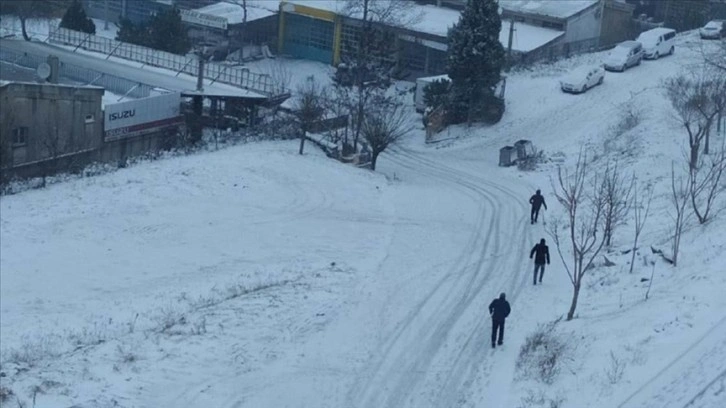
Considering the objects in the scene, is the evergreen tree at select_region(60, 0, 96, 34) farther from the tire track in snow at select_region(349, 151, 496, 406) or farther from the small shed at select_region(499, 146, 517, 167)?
the tire track in snow at select_region(349, 151, 496, 406)

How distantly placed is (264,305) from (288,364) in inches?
103

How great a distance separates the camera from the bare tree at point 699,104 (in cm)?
2905

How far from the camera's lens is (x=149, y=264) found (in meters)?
24.4

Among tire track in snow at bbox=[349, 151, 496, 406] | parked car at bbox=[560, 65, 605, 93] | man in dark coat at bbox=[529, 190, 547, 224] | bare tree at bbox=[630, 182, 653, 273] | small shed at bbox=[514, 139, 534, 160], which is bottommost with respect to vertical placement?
tire track in snow at bbox=[349, 151, 496, 406]

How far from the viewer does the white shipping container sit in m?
34.8

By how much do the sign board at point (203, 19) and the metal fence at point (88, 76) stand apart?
1158 centimetres

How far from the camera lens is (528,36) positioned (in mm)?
49031

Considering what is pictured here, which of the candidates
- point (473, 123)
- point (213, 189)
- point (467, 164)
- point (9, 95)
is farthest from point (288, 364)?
point (473, 123)

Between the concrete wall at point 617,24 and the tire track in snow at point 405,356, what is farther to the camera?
the concrete wall at point 617,24

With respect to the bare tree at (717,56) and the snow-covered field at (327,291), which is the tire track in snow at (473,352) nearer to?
the snow-covered field at (327,291)

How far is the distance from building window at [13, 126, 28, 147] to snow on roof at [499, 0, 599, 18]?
26380 millimetres

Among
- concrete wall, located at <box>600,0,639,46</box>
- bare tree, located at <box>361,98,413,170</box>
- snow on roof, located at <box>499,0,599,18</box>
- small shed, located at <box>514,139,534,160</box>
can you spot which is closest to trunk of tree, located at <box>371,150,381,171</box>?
bare tree, located at <box>361,98,413,170</box>

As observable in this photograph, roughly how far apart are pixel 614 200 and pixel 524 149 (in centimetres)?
1476

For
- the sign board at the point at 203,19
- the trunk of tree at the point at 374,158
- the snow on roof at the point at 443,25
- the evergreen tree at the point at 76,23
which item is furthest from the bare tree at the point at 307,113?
the evergreen tree at the point at 76,23
